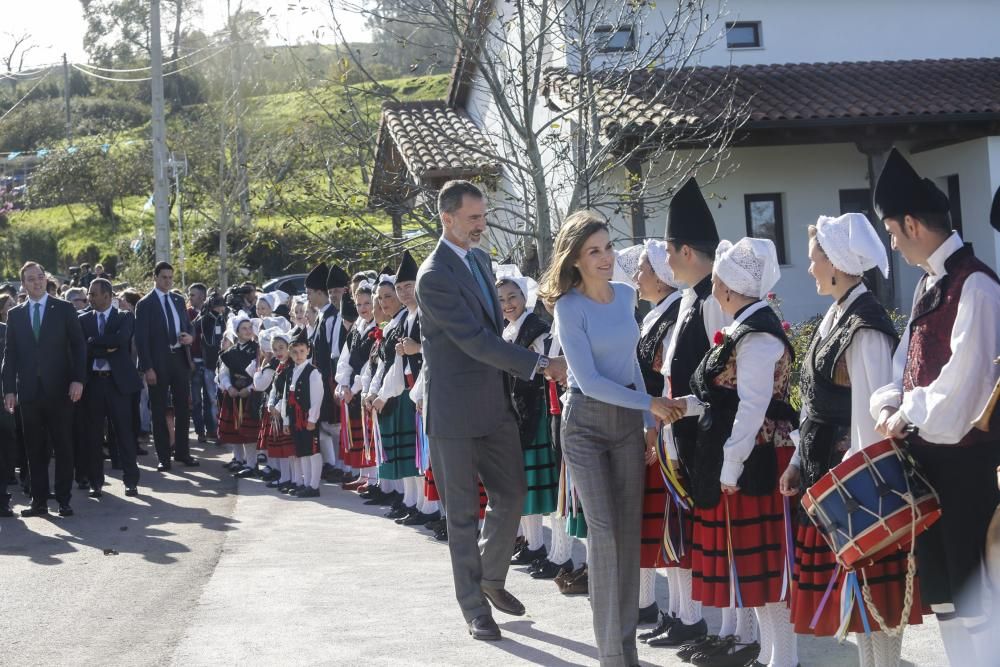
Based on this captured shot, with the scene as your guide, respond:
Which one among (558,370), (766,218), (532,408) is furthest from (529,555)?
(766,218)

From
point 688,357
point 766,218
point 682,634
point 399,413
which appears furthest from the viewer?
point 766,218

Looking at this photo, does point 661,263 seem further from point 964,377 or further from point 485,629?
point 964,377

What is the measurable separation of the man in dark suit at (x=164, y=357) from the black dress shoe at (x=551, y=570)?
7401 mm

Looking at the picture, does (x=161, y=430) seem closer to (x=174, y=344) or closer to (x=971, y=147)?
(x=174, y=344)

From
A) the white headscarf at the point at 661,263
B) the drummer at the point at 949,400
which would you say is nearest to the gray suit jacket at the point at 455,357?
the white headscarf at the point at 661,263

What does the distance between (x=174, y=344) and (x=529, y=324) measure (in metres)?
7.52

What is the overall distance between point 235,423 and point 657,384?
8823 millimetres

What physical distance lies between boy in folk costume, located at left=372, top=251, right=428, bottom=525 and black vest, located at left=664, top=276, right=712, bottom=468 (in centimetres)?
440

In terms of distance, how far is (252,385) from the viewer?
46.2 feet

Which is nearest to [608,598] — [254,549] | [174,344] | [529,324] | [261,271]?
[529,324]

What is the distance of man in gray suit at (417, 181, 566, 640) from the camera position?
6.48 meters

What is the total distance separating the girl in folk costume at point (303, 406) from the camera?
474 inches

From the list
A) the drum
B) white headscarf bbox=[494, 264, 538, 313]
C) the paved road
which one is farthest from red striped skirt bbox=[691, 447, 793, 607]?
white headscarf bbox=[494, 264, 538, 313]

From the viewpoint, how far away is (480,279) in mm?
6703
